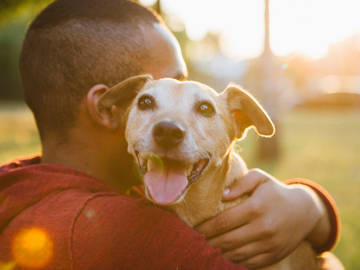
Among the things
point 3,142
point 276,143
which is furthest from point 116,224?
point 3,142

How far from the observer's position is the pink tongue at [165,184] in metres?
2.14

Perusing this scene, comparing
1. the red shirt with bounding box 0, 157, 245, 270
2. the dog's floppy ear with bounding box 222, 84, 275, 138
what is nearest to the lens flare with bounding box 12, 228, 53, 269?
the red shirt with bounding box 0, 157, 245, 270

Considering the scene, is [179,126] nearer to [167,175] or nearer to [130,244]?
[167,175]

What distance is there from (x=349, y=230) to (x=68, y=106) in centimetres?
449

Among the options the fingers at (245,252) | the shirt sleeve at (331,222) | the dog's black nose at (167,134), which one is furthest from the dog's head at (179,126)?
the shirt sleeve at (331,222)

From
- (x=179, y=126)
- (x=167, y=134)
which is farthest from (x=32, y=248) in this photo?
(x=179, y=126)

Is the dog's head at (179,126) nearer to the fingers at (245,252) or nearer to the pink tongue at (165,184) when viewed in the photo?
the pink tongue at (165,184)

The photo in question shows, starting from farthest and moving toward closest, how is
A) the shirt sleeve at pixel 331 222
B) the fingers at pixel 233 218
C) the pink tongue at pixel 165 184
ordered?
the shirt sleeve at pixel 331 222
the fingers at pixel 233 218
the pink tongue at pixel 165 184

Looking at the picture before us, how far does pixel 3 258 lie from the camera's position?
76.0 inches

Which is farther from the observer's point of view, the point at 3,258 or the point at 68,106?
the point at 68,106

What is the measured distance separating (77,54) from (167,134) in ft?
3.05

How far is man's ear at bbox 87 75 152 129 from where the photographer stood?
245cm

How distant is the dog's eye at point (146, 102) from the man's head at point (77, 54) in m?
0.24

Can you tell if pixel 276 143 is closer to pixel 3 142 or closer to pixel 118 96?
pixel 118 96
